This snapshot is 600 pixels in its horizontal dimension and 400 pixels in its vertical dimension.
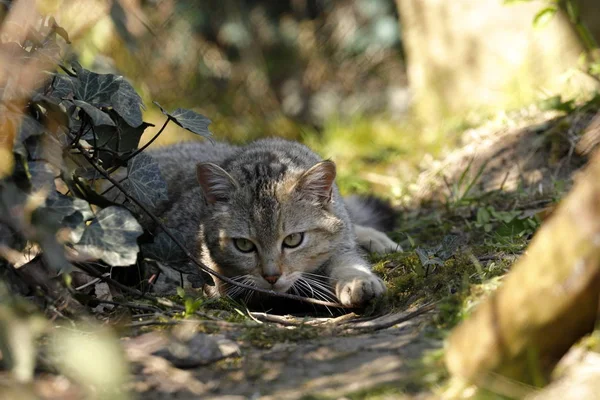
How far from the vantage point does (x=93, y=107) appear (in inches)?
117

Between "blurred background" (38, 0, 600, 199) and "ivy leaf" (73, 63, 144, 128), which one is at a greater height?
"blurred background" (38, 0, 600, 199)

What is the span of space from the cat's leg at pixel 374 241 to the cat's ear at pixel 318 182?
712 mm

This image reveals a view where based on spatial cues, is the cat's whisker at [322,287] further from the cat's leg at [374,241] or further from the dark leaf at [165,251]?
the cat's leg at [374,241]

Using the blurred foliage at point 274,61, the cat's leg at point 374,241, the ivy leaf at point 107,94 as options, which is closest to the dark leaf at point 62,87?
the ivy leaf at point 107,94

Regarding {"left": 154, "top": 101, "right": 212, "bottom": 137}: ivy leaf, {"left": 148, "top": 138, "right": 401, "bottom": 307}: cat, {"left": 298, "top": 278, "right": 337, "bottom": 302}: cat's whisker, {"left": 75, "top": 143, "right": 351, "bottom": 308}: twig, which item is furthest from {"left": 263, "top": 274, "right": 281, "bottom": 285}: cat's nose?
{"left": 154, "top": 101, "right": 212, "bottom": 137}: ivy leaf

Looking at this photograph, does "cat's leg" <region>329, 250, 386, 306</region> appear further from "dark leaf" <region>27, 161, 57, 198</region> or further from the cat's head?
"dark leaf" <region>27, 161, 57, 198</region>

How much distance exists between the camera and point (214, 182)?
13.2ft

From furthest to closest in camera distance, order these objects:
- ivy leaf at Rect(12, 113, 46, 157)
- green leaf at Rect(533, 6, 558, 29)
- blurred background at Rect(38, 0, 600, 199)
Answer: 1. blurred background at Rect(38, 0, 600, 199)
2. green leaf at Rect(533, 6, 558, 29)
3. ivy leaf at Rect(12, 113, 46, 157)

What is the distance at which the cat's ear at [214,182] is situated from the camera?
3.96 metres

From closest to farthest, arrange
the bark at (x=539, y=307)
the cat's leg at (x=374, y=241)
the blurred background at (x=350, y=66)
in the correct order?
1. the bark at (x=539, y=307)
2. the cat's leg at (x=374, y=241)
3. the blurred background at (x=350, y=66)

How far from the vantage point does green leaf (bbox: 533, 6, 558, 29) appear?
16.6ft

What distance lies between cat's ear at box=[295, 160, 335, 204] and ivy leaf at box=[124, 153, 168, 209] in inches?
35.0

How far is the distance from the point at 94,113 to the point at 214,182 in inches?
46.8

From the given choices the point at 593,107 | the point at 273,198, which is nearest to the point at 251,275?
the point at 273,198
